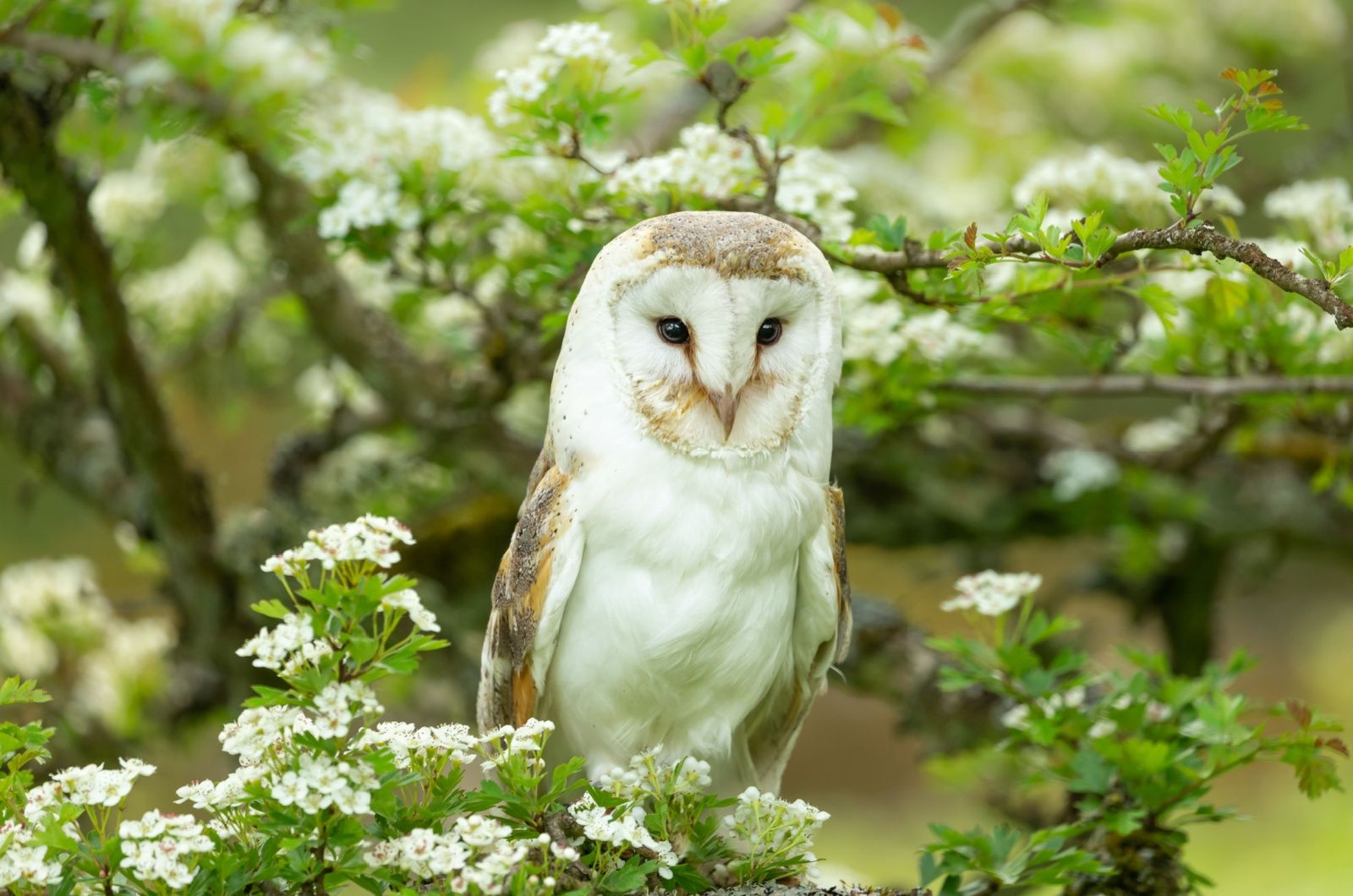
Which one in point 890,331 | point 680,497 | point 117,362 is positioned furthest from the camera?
point 117,362

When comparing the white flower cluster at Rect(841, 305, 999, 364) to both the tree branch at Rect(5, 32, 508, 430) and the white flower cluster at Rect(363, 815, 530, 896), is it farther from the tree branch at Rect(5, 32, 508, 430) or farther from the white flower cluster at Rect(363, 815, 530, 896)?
the white flower cluster at Rect(363, 815, 530, 896)

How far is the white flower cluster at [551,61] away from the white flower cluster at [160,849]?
3.78ft

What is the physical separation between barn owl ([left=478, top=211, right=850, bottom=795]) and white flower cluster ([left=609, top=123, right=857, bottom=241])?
0.92 ft

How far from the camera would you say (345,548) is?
1.39m

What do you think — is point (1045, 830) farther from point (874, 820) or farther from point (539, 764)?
point (874, 820)

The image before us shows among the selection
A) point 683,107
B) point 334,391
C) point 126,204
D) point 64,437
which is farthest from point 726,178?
point 64,437

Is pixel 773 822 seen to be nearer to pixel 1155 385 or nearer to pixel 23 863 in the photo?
pixel 23 863

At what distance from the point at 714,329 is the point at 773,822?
653mm

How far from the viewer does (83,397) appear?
360cm

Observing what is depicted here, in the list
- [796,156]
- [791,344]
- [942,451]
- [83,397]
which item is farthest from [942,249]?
[83,397]

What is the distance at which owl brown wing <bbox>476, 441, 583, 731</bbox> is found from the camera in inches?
72.8

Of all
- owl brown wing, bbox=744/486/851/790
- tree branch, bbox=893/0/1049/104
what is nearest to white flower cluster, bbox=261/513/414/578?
owl brown wing, bbox=744/486/851/790

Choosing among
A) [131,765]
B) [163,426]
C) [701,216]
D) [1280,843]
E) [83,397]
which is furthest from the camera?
[1280,843]

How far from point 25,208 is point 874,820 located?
4716mm
